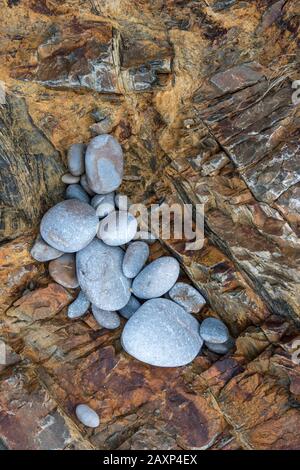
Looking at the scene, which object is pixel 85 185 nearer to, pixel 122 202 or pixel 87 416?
pixel 122 202

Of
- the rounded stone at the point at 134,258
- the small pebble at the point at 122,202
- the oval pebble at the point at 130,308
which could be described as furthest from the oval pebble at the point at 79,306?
the small pebble at the point at 122,202

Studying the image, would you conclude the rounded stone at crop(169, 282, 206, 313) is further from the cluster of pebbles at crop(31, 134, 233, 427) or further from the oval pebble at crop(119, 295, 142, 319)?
the oval pebble at crop(119, 295, 142, 319)

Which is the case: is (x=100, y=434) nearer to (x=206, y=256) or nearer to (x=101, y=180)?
(x=206, y=256)

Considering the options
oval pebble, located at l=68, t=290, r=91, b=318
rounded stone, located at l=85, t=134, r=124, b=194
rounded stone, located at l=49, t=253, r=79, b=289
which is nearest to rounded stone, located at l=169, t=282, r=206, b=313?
oval pebble, located at l=68, t=290, r=91, b=318

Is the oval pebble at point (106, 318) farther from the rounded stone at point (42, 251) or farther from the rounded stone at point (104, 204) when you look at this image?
the rounded stone at point (104, 204)

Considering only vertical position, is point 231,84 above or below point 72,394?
above

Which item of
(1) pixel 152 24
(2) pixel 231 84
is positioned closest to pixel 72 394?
(2) pixel 231 84

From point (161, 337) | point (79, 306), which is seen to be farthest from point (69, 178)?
point (161, 337)
